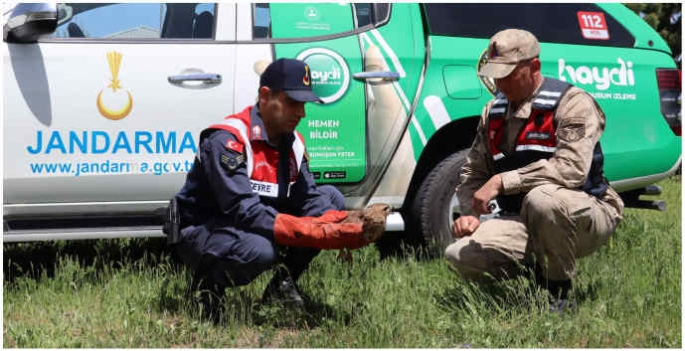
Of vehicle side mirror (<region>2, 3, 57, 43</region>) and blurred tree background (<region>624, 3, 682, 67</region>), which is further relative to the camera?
blurred tree background (<region>624, 3, 682, 67</region>)

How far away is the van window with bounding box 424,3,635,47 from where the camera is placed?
419 centimetres

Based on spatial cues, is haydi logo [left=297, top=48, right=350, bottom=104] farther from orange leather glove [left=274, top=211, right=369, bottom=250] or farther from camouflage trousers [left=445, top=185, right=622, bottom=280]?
orange leather glove [left=274, top=211, right=369, bottom=250]

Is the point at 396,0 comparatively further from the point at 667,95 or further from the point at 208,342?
the point at 208,342

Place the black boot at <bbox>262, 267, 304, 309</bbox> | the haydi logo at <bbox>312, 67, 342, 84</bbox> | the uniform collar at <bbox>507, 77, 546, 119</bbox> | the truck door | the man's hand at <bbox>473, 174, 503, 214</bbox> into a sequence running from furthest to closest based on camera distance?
1. the haydi logo at <bbox>312, 67, 342, 84</bbox>
2. the truck door
3. the black boot at <bbox>262, 267, 304, 309</bbox>
4. the uniform collar at <bbox>507, 77, 546, 119</bbox>
5. the man's hand at <bbox>473, 174, 503, 214</bbox>

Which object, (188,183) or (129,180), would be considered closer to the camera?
(188,183)

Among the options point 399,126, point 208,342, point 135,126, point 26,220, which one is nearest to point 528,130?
point 399,126

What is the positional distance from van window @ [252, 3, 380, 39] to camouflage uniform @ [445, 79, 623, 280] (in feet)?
3.18

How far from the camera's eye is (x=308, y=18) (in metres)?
3.99

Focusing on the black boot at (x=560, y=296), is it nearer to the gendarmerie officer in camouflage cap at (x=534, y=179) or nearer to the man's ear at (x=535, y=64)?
the gendarmerie officer in camouflage cap at (x=534, y=179)

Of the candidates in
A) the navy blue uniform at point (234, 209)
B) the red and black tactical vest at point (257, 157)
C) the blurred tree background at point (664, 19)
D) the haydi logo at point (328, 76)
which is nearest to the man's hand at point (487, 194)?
the navy blue uniform at point (234, 209)

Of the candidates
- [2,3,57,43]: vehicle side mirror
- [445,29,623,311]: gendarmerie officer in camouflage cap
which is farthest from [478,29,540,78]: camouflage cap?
[2,3,57,43]: vehicle side mirror

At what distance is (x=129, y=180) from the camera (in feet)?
12.3

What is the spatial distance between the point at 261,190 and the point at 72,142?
42.6 inches

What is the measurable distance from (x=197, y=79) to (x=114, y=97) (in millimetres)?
381
